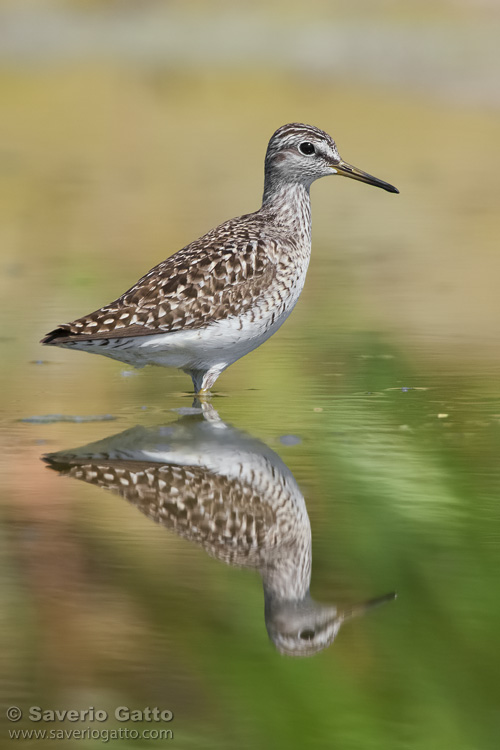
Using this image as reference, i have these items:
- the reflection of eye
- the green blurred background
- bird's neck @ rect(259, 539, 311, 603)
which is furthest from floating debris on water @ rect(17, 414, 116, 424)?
the reflection of eye

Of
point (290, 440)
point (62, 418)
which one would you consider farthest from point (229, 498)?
point (62, 418)

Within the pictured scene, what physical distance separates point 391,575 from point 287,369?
487cm

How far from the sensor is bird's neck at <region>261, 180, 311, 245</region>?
1114 cm

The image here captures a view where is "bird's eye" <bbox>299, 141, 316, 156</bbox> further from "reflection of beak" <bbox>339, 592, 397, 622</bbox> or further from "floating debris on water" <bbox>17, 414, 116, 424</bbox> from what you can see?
"reflection of beak" <bbox>339, 592, 397, 622</bbox>

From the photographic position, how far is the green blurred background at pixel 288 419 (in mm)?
5348

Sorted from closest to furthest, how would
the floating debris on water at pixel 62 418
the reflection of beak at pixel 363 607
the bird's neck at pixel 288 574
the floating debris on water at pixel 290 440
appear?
the reflection of beak at pixel 363 607 < the bird's neck at pixel 288 574 < the floating debris on water at pixel 290 440 < the floating debris on water at pixel 62 418

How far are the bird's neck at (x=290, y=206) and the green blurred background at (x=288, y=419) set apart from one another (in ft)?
3.48

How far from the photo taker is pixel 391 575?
6.45 metres

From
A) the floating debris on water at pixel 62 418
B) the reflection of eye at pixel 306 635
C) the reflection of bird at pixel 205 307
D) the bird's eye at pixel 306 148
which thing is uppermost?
the bird's eye at pixel 306 148

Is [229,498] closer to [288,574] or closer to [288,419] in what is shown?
[288,574]

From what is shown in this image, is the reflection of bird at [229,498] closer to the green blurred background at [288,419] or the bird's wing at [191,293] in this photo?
the green blurred background at [288,419]

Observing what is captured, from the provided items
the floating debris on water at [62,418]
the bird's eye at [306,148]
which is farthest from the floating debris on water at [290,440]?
the bird's eye at [306,148]

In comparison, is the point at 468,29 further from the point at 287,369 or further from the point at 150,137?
the point at 287,369

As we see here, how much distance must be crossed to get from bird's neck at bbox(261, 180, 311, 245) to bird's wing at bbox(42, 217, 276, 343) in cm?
57
